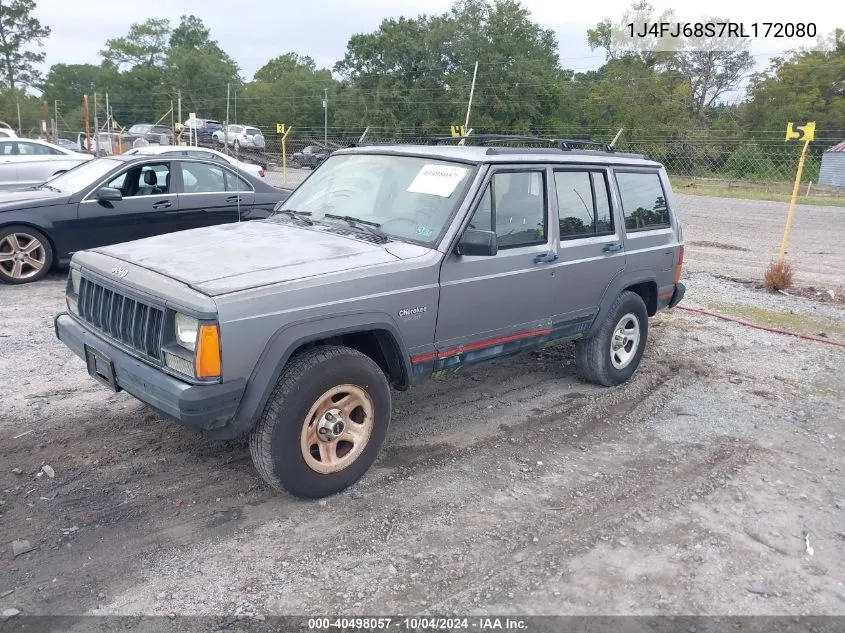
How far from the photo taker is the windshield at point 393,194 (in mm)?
4512

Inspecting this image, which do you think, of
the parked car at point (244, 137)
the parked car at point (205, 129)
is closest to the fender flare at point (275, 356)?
the parked car at point (244, 137)

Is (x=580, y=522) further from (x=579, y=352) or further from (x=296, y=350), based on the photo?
(x=579, y=352)

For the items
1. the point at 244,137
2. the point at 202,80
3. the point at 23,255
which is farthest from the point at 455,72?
the point at 23,255

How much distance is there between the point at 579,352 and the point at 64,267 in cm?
629

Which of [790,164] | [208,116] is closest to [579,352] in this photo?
[790,164]

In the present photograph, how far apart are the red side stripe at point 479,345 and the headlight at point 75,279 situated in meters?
2.10

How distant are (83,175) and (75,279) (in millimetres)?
5410

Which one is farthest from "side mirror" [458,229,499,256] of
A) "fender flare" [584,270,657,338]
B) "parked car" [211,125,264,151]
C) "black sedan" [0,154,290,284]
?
"parked car" [211,125,264,151]

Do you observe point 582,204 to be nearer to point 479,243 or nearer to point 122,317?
point 479,243

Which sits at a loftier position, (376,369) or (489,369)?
(376,369)

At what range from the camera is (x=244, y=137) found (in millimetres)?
33688

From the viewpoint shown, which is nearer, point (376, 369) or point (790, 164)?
point (376, 369)

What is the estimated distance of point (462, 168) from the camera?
4680mm

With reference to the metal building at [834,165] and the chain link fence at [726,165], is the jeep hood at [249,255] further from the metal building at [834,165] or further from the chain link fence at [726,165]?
the metal building at [834,165]
